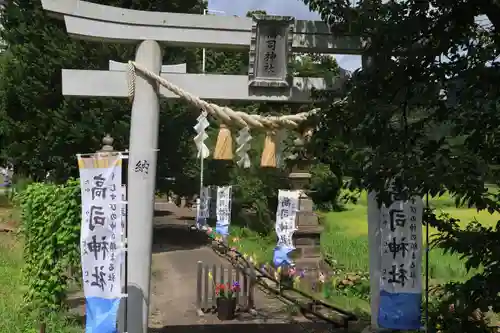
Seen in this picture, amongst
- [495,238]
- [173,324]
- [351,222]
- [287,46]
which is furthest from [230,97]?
[351,222]

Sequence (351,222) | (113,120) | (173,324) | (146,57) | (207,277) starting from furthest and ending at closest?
(351,222), (113,120), (207,277), (173,324), (146,57)

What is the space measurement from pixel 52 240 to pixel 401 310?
446 cm

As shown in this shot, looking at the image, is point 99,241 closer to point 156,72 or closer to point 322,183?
point 156,72

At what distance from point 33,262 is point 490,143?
20.4ft

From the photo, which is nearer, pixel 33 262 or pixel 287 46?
pixel 287 46

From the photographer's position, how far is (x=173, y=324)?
29.3 feet

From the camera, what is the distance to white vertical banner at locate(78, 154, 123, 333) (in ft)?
18.7

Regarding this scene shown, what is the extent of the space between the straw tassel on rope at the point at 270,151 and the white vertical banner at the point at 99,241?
157 centimetres

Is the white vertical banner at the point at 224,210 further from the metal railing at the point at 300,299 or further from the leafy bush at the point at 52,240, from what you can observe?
the leafy bush at the point at 52,240

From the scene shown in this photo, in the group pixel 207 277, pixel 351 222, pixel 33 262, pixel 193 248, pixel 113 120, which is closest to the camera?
pixel 33 262

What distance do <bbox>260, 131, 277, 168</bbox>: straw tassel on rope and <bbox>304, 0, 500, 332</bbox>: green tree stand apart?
6.97ft

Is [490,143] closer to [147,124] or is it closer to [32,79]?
[147,124]

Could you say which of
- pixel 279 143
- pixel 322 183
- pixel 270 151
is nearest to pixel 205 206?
pixel 322 183

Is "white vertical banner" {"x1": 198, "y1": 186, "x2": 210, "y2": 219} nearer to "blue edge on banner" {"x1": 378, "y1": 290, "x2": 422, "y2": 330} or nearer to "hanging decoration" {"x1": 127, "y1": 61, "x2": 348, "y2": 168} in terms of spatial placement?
"hanging decoration" {"x1": 127, "y1": 61, "x2": 348, "y2": 168}
